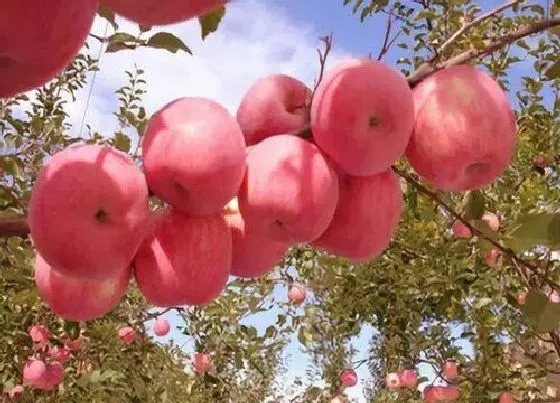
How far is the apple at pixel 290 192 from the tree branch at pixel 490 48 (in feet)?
0.60

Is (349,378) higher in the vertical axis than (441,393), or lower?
higher

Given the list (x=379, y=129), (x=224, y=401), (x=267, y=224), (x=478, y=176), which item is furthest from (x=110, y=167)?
(x=224, y=401)

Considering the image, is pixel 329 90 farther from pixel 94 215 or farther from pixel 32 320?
pixel 32 320

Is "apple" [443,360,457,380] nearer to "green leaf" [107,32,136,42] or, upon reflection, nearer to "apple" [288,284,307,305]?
"apple" [288,284,307,305]

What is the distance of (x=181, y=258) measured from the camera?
809mm

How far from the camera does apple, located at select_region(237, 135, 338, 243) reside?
0.78 meters

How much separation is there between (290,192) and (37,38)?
433 mm

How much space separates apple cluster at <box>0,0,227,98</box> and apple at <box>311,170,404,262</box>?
0.41m

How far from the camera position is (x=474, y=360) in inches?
148

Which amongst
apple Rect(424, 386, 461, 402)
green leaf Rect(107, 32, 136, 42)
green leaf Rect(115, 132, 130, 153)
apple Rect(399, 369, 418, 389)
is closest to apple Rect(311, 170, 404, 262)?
green leaf Rect(107, 32, 136, 42)

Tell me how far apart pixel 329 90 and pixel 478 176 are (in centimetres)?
21

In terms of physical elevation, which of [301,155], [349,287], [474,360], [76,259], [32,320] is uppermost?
[349,287]

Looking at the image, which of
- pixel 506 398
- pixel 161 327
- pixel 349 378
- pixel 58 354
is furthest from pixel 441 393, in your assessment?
pixel 58 354

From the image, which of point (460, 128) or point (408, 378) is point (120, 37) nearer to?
point (460, 128)
